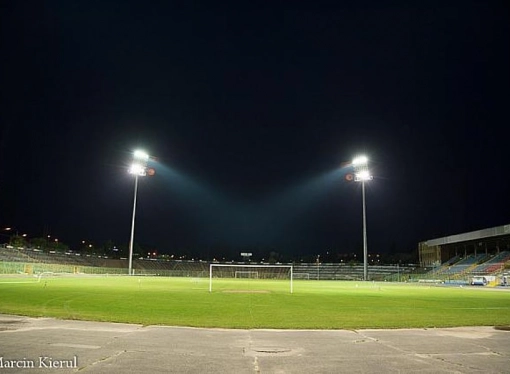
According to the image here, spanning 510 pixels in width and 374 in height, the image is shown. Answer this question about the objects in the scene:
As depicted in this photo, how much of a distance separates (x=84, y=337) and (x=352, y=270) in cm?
9661

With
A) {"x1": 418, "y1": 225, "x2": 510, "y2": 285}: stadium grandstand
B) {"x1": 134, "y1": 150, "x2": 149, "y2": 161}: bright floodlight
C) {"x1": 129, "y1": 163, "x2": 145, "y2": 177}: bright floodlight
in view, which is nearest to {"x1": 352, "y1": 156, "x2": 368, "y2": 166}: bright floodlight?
{"x1": 418, "y1": 225, "x2": 510, "y2": 285}: stadium grandstand

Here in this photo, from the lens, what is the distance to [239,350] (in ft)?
31.0

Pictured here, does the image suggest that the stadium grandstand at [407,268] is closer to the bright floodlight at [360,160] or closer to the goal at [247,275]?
the goal at [247,275]

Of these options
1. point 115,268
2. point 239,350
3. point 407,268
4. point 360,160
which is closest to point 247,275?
point 115,268

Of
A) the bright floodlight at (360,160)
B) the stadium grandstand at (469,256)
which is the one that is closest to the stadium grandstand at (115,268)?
the stadium grandstand at (469,256)

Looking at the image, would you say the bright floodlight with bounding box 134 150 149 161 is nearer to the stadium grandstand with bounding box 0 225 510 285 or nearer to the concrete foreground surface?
the stadium grandstand with bounding box 0 225 510 285

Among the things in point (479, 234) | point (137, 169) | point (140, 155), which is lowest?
point (479, 234)

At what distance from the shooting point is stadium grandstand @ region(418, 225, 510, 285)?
70.2 meters

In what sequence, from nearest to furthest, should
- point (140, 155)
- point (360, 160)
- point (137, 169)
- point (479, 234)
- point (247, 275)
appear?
point (360, 160) → point (137, 169) → point (140, 155) → point (479, 234) → point (247, 275)

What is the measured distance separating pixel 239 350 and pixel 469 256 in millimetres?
94046

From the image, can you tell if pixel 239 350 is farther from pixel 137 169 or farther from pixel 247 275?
pixel 247 275

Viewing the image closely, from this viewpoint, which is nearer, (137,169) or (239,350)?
(239,350)

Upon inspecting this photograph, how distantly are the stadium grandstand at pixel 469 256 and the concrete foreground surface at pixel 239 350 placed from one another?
2111 inches

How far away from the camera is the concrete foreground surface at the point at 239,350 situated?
780cm
